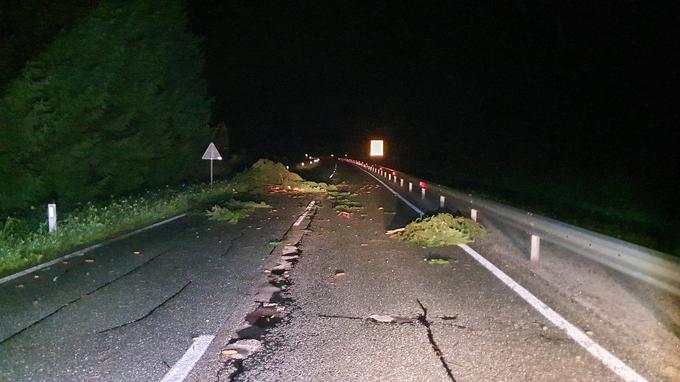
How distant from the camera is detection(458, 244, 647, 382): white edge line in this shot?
511 centimetres

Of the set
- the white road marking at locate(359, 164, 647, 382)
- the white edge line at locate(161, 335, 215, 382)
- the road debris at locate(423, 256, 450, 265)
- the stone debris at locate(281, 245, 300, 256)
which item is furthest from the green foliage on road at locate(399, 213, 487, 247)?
the white edge line at locate(161, 335, 215, 382)

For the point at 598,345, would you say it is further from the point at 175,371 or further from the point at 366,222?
the point at 366,222

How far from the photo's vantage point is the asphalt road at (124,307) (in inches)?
211

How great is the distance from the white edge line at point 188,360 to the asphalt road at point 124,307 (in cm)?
7

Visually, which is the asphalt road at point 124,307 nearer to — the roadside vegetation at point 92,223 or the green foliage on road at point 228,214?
the roadside vegetation at point 92,223

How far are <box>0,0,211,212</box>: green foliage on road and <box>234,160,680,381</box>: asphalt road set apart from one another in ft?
43.7

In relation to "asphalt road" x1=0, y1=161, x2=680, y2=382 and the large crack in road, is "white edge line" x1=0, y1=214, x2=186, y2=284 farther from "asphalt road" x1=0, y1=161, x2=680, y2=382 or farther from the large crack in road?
the large crack in road

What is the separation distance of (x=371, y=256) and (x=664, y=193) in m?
25.9

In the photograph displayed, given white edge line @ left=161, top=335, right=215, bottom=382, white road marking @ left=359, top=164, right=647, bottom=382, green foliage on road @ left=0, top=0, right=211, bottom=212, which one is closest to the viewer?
white edge line @ left=161, top=335, right=215, bottom=382

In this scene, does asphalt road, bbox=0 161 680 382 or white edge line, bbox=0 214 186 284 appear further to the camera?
white edge line, bbox=0 214 186 284

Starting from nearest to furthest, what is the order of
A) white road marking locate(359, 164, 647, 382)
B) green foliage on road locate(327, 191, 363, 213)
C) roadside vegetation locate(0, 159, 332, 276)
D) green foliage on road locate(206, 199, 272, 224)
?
white road marking locate(359, 164, 647, 382) < roadside vegetation locate(0, 159, 332, 276) < green foliage on road locate(206, 199, 272, 224) < green foliage on road locate(327, 191, 363, 213)

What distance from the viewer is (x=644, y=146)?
43406 millimetres

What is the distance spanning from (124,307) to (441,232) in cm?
782

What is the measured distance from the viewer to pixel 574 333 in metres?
6.25
